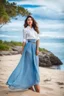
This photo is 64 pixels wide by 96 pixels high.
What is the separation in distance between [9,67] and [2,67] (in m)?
0.08

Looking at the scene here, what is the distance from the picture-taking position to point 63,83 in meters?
2.83

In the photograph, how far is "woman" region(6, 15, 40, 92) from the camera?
2799 millimetres

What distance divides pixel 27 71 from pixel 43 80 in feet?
0.63

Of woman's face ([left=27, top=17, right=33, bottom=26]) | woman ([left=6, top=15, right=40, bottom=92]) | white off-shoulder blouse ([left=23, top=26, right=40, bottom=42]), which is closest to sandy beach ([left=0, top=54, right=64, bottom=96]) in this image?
woman ([left=6, top=15, right=40, bottom=92])

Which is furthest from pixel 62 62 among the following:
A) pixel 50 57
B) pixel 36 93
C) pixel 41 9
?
pixel 41 9

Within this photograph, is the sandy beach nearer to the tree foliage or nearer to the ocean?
the ocean

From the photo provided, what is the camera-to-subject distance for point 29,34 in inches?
110

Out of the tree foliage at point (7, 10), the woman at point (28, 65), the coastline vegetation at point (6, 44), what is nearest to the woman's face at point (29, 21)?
the woman at point (28, 65)

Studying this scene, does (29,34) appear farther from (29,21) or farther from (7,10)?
(7,10)

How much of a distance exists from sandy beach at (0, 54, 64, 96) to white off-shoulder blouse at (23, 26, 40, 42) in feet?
0.71

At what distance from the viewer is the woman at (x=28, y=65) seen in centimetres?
280

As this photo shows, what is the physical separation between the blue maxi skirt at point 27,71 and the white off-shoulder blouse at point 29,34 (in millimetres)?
40

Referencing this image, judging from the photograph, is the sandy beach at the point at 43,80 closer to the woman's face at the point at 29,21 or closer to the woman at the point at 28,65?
the woman at the point at 28,65

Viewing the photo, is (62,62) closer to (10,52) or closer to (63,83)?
(63,83)
